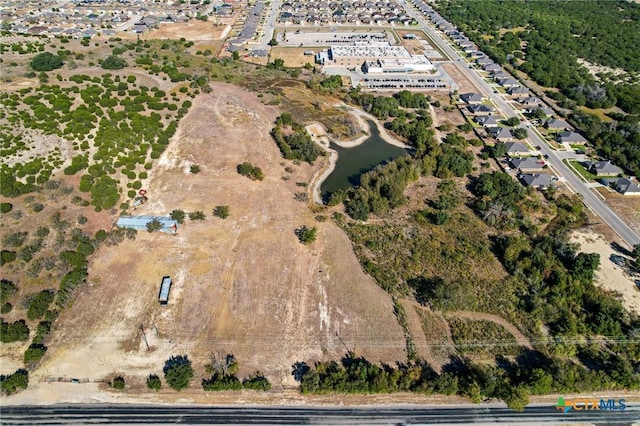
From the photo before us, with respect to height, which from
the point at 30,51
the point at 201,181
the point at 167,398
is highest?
the point at 30,51

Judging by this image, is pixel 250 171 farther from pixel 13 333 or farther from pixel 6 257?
pixel 13 333

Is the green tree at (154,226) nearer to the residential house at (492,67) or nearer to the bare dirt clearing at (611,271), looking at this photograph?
the bare dirt clearing at (611,271)

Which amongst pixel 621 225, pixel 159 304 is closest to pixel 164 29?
pixel 159 304

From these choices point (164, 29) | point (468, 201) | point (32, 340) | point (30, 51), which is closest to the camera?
point (32, 340)

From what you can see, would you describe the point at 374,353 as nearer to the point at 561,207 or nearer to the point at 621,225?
the point at 561,207

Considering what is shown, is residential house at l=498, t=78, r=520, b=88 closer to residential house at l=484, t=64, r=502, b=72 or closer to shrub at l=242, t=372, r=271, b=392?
residential house at l=484, t=64, r=502, b=72

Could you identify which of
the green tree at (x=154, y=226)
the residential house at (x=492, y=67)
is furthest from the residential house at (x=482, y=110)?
the green tree at (x=154, y=226)
